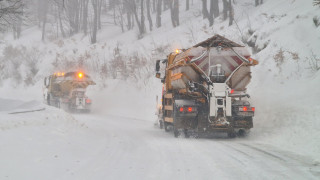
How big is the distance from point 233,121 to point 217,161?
4.06 metres

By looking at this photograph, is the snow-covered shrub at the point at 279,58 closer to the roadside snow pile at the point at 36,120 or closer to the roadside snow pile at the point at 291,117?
the roadside snow pile at the point at 291,117

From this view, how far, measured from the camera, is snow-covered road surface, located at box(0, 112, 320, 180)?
21.2 feet

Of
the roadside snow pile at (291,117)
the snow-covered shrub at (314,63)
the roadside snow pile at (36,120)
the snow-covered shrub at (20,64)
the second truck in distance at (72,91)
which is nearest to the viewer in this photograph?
the roadside snow pile at (291,117)

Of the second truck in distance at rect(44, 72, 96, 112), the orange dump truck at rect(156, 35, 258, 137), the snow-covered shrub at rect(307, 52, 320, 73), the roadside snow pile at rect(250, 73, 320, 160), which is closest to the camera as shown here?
the roadside snow pile at rect(250, 73, 320, 160)

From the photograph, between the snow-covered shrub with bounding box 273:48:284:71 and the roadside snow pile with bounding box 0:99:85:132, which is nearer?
the roadside snow pile with bounding box 0:99:85:132

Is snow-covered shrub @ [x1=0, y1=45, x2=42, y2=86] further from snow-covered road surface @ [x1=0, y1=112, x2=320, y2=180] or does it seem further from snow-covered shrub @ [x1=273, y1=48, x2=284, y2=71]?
snow-covered road surface @ [x1=0, y1=112, x2=320, y2=180]

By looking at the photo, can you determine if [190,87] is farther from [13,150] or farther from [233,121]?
[13,150]

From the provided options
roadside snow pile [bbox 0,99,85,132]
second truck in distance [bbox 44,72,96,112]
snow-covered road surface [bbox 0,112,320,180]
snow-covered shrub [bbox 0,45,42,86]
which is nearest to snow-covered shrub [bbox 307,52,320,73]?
snow-covered road surface [bbox 0,112,320,180]

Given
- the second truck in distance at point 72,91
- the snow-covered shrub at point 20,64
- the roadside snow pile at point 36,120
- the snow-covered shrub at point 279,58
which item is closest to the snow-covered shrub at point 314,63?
the snow-covered shrub at point 279,58

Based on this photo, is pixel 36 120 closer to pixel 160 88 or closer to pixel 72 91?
pixel 160 88

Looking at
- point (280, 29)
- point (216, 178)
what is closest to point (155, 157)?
point (216, 178)

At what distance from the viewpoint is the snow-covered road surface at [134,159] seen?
6.48 meters

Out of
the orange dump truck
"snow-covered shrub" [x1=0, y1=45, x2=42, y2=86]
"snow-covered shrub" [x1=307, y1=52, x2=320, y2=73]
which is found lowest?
the orange dump truck

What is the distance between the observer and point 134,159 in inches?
318
